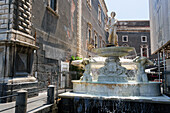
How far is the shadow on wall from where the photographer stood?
31.2 ft

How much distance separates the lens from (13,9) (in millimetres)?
6629

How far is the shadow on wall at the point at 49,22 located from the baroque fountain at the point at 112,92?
3.80m

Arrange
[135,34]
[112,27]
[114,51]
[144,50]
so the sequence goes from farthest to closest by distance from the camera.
A: [135,34] < [144,50] < [112,27] < [114,51]

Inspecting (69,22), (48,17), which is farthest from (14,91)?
(69,22)

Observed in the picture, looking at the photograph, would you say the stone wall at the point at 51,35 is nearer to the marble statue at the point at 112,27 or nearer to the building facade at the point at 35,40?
the building facade at the point at 35,40

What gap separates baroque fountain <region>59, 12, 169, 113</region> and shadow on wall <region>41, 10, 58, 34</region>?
380 centimetres

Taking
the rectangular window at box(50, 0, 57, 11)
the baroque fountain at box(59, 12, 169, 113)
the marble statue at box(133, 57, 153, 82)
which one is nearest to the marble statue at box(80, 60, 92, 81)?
the baroque fountain at box(59, 12, 169, 113)

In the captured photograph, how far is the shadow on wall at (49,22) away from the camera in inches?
374

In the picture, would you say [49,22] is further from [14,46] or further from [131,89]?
[131,89]

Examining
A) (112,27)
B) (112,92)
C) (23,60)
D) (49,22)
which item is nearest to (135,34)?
(112,27)

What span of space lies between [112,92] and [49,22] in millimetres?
6402

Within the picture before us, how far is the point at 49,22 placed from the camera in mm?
10109

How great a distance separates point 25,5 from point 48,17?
2.68 metres

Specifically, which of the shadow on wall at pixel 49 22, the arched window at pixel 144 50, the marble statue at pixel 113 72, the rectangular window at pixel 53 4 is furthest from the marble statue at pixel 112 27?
the arched window at pixel 144 50
